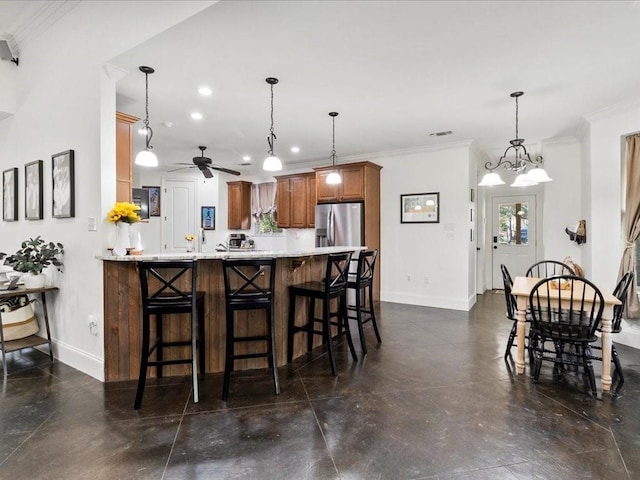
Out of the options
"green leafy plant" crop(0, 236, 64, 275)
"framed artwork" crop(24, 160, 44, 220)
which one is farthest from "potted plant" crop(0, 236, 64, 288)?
"framed artwork" crop(24, 160, 44, 220)

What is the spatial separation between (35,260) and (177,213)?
469 cm

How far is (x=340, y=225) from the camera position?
19.0 feet

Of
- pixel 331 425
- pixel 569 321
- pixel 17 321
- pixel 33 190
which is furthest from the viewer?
pixel 33 190

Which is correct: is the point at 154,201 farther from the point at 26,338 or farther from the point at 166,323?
the point at 166,323

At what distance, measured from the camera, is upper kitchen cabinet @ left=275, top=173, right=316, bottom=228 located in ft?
21.5

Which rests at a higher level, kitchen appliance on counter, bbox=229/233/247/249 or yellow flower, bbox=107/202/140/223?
yellow flower, bbox=107/202/140/223

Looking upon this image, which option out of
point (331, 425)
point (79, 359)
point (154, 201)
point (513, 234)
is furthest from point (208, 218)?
point (513, 234)

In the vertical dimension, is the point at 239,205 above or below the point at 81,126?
below

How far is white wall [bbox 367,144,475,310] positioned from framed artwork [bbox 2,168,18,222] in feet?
16.4

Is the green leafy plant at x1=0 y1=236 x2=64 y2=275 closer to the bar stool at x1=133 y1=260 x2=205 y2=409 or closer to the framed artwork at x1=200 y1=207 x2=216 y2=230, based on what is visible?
the bar stool at x1=133 y1=260 x2=205 y2=409

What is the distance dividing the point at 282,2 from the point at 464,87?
207 centimetres

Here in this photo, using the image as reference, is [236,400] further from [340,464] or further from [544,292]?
[544,292]

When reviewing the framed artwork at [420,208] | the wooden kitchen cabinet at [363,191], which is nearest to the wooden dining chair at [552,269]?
the framed artwork at [420,208]

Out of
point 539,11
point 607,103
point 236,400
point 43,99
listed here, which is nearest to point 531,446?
point 236,400
